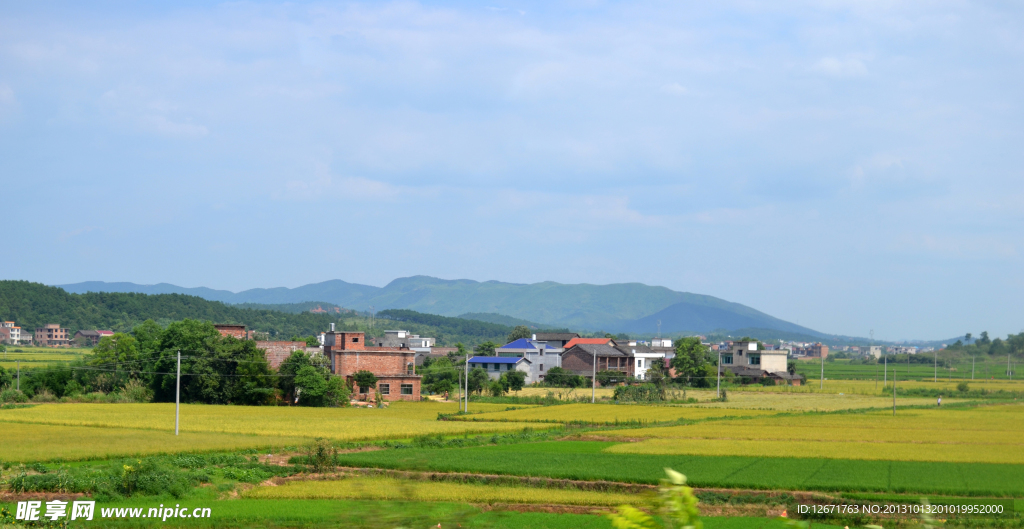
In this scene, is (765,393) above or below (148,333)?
below

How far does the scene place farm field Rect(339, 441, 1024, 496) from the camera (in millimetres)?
22844

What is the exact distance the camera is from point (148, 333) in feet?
203

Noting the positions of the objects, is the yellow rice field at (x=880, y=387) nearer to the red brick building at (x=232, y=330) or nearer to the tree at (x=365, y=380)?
the tree at (x=365, y=380)

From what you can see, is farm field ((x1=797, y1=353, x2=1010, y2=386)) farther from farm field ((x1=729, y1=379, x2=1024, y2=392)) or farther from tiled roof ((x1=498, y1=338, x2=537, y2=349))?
tiled roof ((x1=498, y1=338, x2=537, y2=349))

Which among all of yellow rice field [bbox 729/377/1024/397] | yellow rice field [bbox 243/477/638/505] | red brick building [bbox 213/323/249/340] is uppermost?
red brick building [bbox 213/323/249/340]

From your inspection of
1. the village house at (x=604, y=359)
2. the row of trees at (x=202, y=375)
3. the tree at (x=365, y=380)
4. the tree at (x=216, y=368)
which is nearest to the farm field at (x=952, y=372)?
the village house at (x=604, y=359)

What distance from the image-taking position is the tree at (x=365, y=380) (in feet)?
195

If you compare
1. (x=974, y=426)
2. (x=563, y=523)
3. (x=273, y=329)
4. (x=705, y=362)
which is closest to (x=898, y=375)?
(x=705, y=362)

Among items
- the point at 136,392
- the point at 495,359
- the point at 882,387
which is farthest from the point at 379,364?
the point at 882,387

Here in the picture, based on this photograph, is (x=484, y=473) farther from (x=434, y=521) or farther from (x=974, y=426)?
(x=974, y=426)

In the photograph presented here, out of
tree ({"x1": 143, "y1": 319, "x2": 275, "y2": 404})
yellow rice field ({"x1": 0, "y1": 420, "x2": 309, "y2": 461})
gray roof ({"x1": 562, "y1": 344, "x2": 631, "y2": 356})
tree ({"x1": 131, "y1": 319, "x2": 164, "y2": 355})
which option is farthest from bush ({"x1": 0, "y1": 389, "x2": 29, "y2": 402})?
gray roof ({"x1": 562, "y1": 344, "x2": 631, "y2": 356})

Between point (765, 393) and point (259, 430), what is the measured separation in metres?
51.8

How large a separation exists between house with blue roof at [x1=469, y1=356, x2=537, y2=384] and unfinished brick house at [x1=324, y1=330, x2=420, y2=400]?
15.7m

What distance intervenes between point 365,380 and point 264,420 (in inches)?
716
